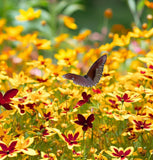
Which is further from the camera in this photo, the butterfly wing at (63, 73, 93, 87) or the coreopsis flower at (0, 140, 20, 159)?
the butterfly wing at (63, 73, 93, 87)

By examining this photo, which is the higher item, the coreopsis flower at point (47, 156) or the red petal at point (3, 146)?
the red petal at point (3, 146)

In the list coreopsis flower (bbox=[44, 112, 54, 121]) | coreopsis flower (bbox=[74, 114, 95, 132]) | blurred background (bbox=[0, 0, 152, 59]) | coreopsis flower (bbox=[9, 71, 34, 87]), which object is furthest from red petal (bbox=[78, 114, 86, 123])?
blurred background (bbox=[0, 0, 152, 59])

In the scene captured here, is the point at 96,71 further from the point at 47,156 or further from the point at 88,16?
the point at 88,16

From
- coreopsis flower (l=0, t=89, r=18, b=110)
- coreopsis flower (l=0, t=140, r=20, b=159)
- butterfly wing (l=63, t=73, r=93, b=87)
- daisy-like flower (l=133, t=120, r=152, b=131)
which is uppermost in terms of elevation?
butterfly wing (l=63, t=73, r=93, b=87)

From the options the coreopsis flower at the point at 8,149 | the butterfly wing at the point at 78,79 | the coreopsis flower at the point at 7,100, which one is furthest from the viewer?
the butterfly wing at the point at 78,79

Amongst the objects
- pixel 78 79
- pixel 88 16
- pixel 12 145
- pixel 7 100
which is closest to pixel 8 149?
pixel 12 145

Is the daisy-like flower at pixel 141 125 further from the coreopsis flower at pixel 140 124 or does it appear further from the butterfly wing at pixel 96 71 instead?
the butterfly wing at pixel 96 71

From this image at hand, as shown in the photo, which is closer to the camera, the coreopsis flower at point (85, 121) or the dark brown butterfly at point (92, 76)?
the coreopsis flower at point (85, 121)

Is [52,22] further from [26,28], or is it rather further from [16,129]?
[16,129]

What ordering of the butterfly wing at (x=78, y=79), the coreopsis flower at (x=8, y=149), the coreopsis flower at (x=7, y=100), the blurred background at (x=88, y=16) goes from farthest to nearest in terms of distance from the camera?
the blurred background at (x=88, y=16), the butterfly wing at (x=78, y=79), the coreopsis flower at (x=7, y=100), the coreopsis flower at (x=8, y=149)

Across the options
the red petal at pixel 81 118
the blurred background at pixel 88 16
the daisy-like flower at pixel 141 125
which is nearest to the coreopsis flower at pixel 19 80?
the red petal at pixel 81 118

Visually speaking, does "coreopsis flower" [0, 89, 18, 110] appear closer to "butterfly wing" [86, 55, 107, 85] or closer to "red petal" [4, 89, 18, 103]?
"red petal" [4, 89, 18, 103]
